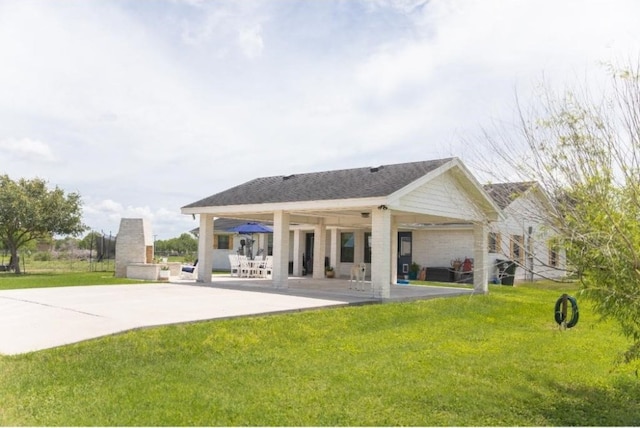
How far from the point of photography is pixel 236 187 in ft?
64.5

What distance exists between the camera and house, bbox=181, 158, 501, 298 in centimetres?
1345

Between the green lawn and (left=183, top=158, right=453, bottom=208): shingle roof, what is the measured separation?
512 centimetres

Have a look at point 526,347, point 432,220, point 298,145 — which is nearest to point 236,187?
point 298,145

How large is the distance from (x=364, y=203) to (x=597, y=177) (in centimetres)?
851

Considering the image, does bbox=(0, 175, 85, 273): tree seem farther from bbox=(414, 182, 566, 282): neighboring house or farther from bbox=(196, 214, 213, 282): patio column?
bbox=(414, 182, 566, 282): neighboring house

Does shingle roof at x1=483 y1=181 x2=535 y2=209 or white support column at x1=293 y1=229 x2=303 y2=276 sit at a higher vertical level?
shingle roof at x1=483 y1=181 x2=535 y2=209

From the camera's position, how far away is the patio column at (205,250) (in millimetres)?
17594

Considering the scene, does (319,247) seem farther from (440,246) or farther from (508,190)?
(508,190)

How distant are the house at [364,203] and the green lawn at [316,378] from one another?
3.61m

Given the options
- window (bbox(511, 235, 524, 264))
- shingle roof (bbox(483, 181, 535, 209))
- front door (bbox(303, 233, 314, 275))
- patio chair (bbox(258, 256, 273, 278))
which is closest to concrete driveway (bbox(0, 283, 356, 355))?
window (bbox(511, 235, 524, 264))

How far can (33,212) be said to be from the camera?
21766 millimetres

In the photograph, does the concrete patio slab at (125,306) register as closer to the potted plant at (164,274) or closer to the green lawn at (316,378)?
the green lawn at (316,378)

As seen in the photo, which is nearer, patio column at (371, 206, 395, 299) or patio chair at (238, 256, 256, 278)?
patio column at (371, 206, 395, 299)

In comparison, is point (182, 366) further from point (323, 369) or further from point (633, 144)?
point (633, 144)
